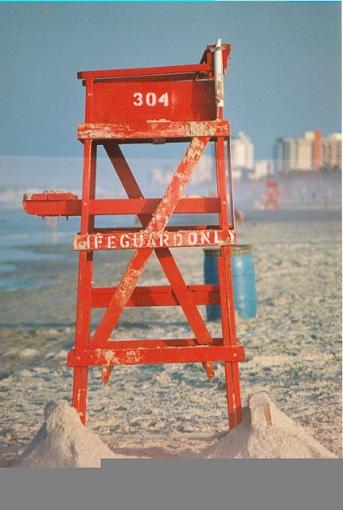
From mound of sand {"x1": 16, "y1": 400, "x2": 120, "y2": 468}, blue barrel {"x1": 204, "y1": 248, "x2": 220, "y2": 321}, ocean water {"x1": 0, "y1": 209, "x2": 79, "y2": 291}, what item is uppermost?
ocean water {"x1": 0, "y1": 209, "x2": 79, "y2": 291}

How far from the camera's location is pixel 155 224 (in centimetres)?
393

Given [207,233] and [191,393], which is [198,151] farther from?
[191,393]

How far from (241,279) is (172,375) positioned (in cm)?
265

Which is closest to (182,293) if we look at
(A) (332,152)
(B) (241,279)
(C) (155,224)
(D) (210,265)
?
(C) (155,224)

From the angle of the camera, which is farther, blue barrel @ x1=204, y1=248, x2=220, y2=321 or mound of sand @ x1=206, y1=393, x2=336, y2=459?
blue barrel @ x1=204, y1=248, x2=220, y2=321

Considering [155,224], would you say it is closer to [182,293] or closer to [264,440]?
[182,293]

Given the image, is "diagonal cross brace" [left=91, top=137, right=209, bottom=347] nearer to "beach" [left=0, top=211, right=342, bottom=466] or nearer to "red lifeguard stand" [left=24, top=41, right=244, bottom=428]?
"red lifeguard stand" [left=24, top=41, right=244, bottom=428]

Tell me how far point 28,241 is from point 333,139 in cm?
3118

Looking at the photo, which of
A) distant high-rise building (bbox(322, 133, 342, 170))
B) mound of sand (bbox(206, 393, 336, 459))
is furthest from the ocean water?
distant high-rise building (bbox(322, 133, 342, 170))

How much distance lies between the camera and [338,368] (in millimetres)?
6641

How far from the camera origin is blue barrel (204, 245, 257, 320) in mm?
8859

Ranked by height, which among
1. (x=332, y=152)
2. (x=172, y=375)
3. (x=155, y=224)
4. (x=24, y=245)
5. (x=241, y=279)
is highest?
(x=332, y=152)

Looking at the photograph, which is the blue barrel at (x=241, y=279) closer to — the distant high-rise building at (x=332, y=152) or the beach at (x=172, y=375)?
the beach at (x=172, y=375)

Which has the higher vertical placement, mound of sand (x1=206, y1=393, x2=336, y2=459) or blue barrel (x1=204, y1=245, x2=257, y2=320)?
blue barrel (x1=204, y1=245, x2=257, y2=320)
